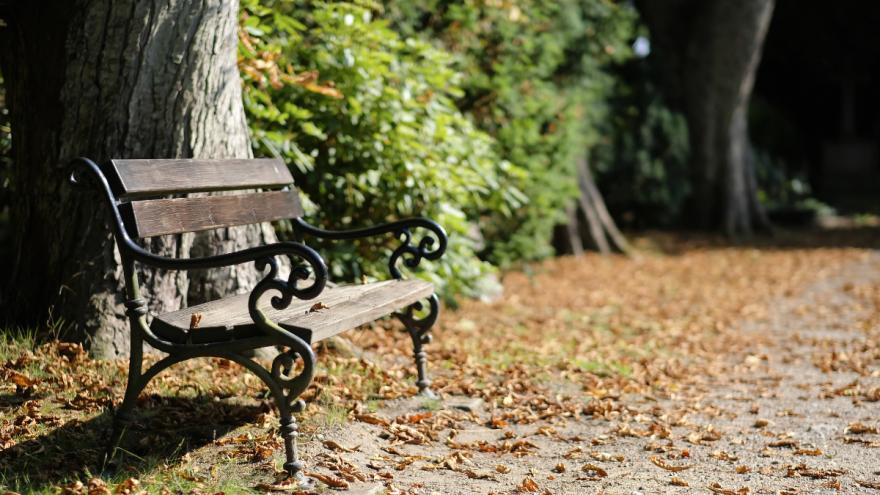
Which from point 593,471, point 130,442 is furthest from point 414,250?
point 130,442

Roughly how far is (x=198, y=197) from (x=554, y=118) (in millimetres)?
5706

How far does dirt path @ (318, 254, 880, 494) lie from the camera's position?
3740 mm

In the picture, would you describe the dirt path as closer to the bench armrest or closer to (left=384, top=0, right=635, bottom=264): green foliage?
the bench armrest

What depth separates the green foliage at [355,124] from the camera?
5.29 metres

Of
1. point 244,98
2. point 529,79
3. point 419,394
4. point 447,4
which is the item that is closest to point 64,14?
point 244,98

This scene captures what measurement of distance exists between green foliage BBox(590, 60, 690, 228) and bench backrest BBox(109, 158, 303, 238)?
9710 millimetres

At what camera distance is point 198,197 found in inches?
157

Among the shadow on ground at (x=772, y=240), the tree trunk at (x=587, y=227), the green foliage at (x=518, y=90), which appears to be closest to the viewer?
the green foliage at (x=518, y=90)

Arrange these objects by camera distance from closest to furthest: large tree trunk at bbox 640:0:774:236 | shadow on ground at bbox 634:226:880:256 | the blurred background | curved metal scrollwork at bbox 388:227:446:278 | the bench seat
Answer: the bench seat, curved metal scrollwork at bbox 388:227:446:278, the blurred background, shadow on ground at bbox 634:226:880:256, large tree trunk at bbox 640:0:774:236

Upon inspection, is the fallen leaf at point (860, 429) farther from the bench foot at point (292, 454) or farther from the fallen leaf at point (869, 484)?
the bench foot at point (292, 454)

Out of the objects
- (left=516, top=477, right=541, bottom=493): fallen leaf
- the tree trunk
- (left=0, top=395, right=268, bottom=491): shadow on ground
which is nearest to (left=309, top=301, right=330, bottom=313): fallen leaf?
(left=0, top=395, right=268, bottom=491): shadow on ground

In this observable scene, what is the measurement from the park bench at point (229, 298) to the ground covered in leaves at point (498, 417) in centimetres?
28

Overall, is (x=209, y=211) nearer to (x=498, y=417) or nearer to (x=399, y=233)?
(x=399, y=233)

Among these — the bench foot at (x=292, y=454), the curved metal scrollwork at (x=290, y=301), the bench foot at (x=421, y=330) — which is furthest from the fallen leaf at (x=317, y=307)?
the bench foot at (x=421, y=330)
